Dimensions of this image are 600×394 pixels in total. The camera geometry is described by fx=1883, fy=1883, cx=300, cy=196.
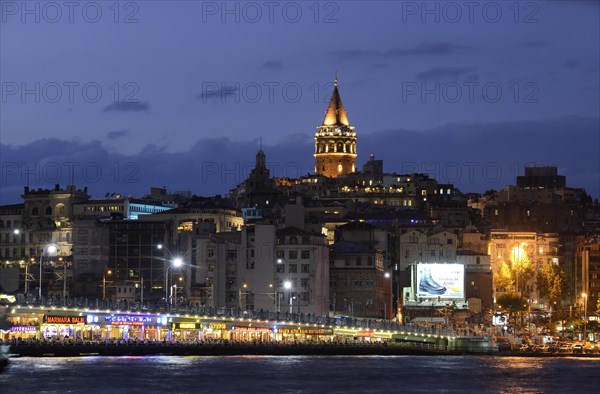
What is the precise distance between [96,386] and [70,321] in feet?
119

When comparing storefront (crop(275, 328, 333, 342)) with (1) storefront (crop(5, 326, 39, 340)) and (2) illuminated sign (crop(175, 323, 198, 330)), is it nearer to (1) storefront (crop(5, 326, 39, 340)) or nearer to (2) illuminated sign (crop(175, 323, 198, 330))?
(2) illuminated sign (crop(175, 323, 198, 330))

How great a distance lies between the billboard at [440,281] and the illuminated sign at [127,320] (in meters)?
46.4

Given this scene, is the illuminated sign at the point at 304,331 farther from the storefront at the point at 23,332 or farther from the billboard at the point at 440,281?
the billboard at the point at 440,281

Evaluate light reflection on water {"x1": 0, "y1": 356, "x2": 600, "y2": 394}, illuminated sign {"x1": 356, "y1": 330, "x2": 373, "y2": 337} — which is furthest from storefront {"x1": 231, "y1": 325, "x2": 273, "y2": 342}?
illuminated sign {"x1": 356, "y1": 330, "x2": 373, "y2": 337}

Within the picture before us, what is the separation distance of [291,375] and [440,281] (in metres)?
67.9

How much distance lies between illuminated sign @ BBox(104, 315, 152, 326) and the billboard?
1827 inches

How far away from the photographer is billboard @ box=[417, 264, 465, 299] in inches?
7672

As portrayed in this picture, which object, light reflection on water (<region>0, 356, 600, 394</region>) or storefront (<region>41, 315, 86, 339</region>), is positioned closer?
light reflection on water (<region>0, 356, 600, 394</region>)

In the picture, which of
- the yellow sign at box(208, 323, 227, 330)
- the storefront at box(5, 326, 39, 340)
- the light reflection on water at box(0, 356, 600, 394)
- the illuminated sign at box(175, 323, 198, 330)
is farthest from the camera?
the yellow sign at box(208, 323, 227, 330)

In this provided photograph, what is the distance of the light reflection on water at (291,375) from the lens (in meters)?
118

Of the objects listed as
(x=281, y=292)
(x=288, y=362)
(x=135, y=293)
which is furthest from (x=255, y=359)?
(x=135, y=293)

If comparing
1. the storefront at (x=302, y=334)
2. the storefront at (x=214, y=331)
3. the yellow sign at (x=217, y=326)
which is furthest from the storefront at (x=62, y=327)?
the storefront at (x=302, y=334)

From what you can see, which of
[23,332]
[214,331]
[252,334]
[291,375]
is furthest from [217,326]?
[291,375]

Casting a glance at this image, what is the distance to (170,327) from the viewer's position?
157m
